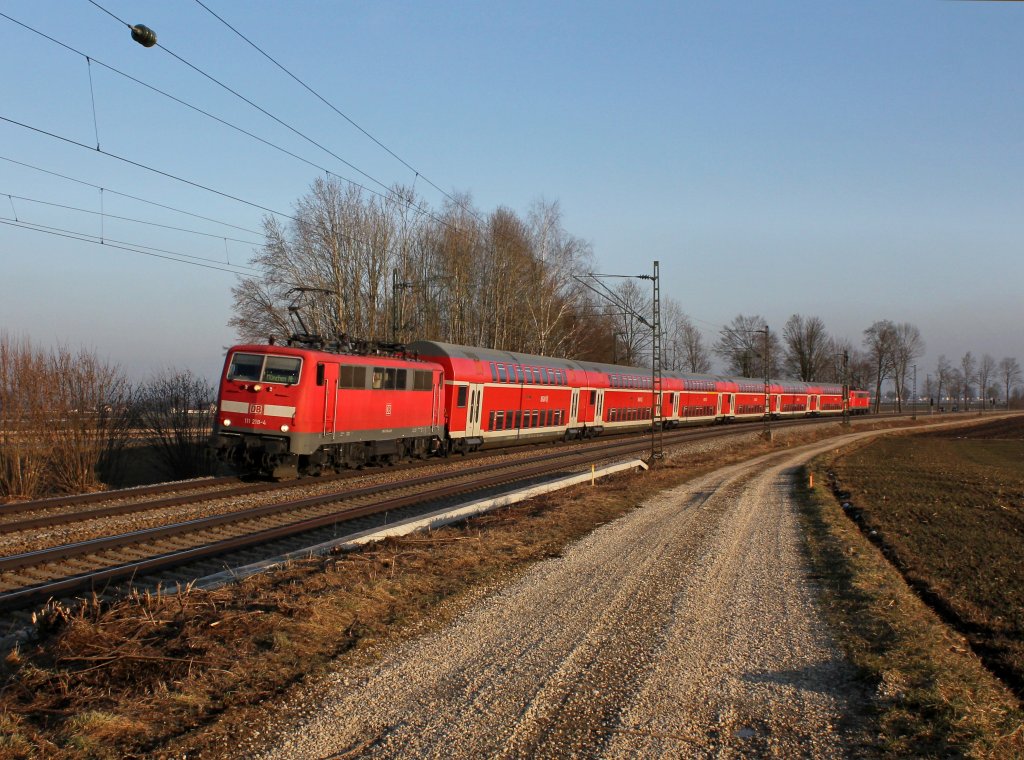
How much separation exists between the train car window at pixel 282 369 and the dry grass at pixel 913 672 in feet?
38.2

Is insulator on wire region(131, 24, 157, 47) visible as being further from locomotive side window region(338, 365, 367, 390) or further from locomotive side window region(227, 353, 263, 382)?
locomotive side window region(338, 365, 367, 390)

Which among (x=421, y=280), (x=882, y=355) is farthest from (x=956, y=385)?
(x=421, y=280)

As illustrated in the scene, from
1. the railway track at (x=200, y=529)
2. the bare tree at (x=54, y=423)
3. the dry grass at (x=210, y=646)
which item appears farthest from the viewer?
the bare tree at (x=54, y=423)

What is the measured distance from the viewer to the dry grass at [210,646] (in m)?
4.82

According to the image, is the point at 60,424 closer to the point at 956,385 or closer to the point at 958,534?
the point at 958,534

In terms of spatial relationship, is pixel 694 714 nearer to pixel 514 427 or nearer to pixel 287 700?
pixel 287 700

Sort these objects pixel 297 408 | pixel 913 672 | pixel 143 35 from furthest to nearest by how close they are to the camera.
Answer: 1. pixel 297 408
2. pixel 143 35
3. pixel 913 672

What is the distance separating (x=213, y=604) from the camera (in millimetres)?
7137

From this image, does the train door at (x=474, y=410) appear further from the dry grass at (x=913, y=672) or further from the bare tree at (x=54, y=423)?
the dry grass at (x=913, y=672)

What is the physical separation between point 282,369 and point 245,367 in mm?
986

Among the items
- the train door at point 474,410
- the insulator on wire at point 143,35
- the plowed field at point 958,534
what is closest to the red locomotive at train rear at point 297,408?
the train door at point 474,410

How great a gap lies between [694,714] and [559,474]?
17.4m

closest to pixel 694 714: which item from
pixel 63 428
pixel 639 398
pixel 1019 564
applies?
pixel 1019 564

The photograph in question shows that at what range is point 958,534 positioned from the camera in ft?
45.5
